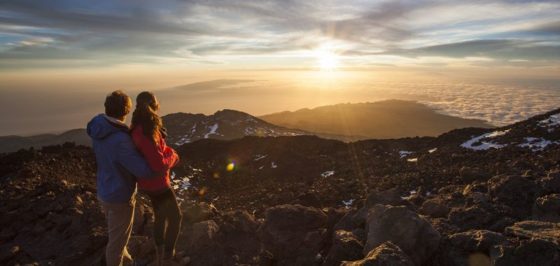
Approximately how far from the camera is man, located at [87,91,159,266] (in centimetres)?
539

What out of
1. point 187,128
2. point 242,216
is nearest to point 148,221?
point 242,216

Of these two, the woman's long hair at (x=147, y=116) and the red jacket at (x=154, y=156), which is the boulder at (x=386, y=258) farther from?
the woman's long hair at (x=147, y=116)

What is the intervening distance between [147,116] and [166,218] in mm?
1883

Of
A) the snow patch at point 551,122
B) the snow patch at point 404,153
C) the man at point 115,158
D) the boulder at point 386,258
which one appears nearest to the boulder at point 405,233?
the boulder at point 386,258

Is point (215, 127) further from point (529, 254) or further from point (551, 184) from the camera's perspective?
point (529, 254)

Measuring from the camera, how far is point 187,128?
94.2 metres

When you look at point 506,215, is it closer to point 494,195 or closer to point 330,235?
point 494,195

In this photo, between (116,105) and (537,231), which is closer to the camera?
(116,105)

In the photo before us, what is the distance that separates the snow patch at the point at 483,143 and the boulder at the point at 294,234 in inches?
774

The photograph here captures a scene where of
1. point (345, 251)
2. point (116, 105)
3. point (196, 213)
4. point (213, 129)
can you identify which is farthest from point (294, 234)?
point (213, 129)

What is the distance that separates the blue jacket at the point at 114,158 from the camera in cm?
538

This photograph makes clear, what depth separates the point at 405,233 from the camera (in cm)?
657

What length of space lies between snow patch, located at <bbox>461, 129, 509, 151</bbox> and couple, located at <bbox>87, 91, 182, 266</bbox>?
2359cm

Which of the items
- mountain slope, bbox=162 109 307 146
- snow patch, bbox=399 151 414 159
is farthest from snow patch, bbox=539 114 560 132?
mountain slope, bbox=162 109 307 146
